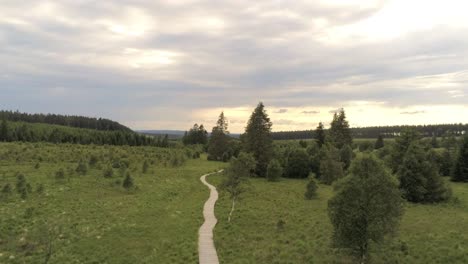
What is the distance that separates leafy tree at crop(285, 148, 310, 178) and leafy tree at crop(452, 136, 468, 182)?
26.2 metres

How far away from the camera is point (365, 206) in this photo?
21.7m

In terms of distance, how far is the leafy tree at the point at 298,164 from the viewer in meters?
64.4

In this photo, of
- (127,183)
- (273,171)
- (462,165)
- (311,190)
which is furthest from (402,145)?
(127,183)

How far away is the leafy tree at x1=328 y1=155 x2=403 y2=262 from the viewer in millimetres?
21484

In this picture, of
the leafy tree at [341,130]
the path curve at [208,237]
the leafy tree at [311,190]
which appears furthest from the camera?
the leafy tree at [341,130]

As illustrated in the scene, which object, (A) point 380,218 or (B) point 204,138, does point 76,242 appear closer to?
(A) point 380,218

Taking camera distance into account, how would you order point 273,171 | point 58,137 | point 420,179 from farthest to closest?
point 58,137 → point 273,171 → point 420,179

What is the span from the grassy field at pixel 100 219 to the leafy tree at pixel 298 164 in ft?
66.9

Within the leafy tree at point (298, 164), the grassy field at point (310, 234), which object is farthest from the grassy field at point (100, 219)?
the leafy tree at point (298, 164)

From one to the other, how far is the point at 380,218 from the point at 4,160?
209 ft

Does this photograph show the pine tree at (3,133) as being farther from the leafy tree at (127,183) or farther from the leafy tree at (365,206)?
the leafy tree at (365,206)

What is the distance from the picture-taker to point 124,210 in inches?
1421

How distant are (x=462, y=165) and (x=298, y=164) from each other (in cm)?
2857

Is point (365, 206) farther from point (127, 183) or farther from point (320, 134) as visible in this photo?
point (320, 134)
